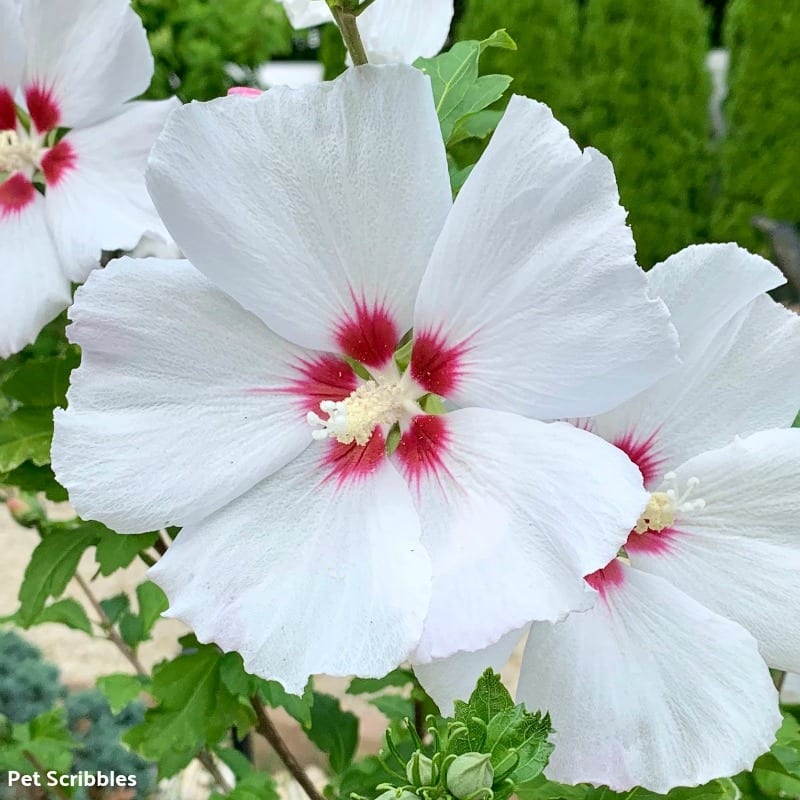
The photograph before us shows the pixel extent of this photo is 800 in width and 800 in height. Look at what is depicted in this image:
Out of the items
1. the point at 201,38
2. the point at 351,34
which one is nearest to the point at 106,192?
the point at 351,34

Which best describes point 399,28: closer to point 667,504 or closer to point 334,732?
point 667,504

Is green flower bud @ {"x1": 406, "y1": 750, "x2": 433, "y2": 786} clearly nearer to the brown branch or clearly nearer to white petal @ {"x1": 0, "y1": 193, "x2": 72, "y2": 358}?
white petal @ {"x1": 0, "y1": 193, "x2": 72, "y2": 358}

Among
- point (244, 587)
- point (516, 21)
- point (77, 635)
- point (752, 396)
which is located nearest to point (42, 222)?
point (244, 587)

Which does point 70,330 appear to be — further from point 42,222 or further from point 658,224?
point 658,224

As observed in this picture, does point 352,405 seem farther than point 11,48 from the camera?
No

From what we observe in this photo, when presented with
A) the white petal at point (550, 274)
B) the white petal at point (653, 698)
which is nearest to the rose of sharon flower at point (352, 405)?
the white petal at point (550, 274)
